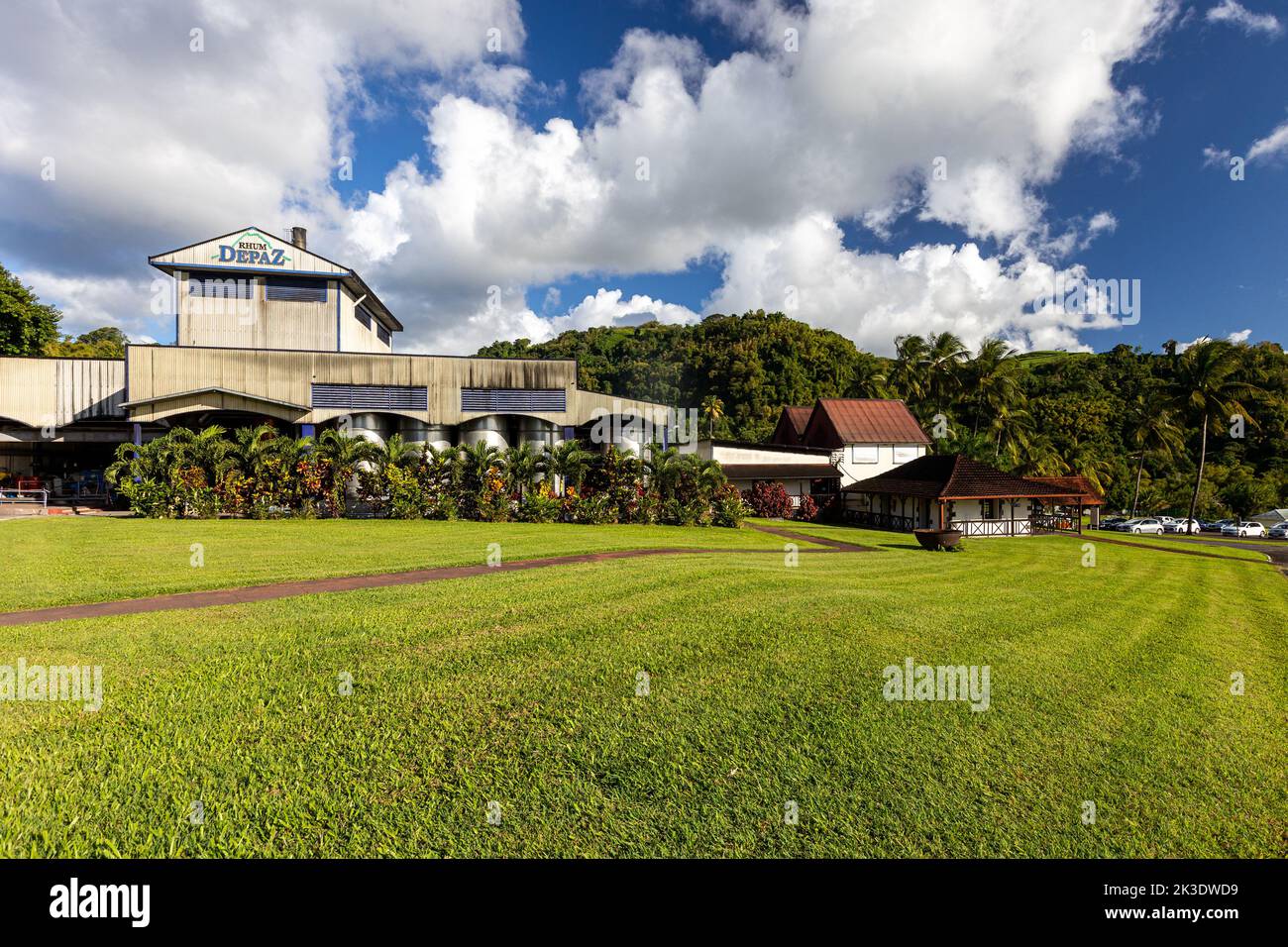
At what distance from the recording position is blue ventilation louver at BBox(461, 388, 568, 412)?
2567 centimetres

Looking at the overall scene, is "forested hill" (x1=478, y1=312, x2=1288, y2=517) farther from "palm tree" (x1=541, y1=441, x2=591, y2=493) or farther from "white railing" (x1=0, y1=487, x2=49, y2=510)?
"white railing" (x1=0, y1=487, x2=49, y2=510)

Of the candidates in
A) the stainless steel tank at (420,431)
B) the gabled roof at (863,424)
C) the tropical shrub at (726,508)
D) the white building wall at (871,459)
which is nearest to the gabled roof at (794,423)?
the gabled roof at (863,424)

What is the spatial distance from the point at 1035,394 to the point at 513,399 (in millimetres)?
62699

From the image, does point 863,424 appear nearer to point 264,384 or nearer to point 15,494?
point 264,384

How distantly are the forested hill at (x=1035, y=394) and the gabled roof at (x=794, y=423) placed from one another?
34.0 feet

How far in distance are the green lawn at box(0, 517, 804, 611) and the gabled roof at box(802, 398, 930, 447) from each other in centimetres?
1932

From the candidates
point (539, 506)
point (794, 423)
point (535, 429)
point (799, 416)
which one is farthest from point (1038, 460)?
point (539, 506)

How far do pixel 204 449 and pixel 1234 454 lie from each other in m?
79.6

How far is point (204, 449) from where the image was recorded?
61.8 ft

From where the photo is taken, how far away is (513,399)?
25.9 metres

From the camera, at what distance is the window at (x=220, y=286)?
91.0ft

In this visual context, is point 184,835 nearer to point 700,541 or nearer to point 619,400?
point 700,541

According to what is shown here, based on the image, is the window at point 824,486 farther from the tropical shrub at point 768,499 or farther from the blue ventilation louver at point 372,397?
the blue ventilation louver at point 372,397
